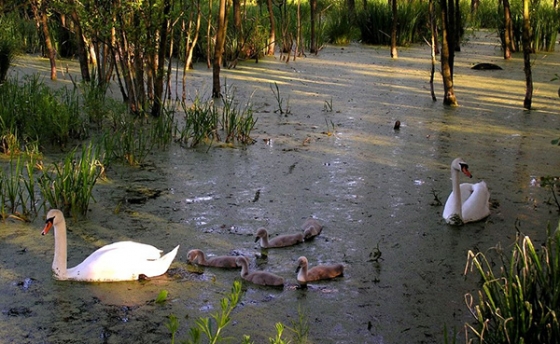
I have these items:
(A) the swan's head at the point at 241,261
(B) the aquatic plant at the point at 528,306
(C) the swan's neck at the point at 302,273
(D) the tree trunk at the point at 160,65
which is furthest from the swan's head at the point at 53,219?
(D) the tree trunk at the point at 160,65

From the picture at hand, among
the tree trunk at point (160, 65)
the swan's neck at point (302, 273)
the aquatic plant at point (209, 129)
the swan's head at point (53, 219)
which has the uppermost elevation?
the tree trunk at point (160, 65)

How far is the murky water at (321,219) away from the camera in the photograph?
10.1 feet

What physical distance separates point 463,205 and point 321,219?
83 centimetres

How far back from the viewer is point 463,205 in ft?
14.1

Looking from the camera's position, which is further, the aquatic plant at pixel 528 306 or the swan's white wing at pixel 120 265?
the swan's white wing at pixel 120 265

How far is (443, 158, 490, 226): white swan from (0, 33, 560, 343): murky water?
0.30 ft

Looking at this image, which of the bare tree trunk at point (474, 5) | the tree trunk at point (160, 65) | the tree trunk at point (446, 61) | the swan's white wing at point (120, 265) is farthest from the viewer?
the bare tree trunk at point (474, 5)

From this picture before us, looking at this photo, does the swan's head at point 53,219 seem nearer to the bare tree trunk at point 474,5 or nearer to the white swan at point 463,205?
the white swan at point 463,205

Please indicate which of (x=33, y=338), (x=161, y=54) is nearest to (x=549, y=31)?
(x=161, y=54)

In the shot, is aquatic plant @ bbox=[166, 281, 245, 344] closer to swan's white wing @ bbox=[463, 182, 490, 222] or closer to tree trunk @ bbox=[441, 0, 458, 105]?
swan's white wing @ bbox=[463, 182, 490, 222]

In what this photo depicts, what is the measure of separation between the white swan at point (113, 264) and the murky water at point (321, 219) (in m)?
0.05

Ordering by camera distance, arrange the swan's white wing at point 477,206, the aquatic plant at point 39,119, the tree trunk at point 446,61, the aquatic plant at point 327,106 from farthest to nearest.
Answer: the tree trunk at point 446,61
the aquatic plant at point 327,106
the aquatic plant at point 39,119
the swan's white wing at point 477,206

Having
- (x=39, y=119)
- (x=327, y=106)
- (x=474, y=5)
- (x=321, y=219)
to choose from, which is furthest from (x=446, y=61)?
(x=474, y=5)

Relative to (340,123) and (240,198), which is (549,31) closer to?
(340,123)
